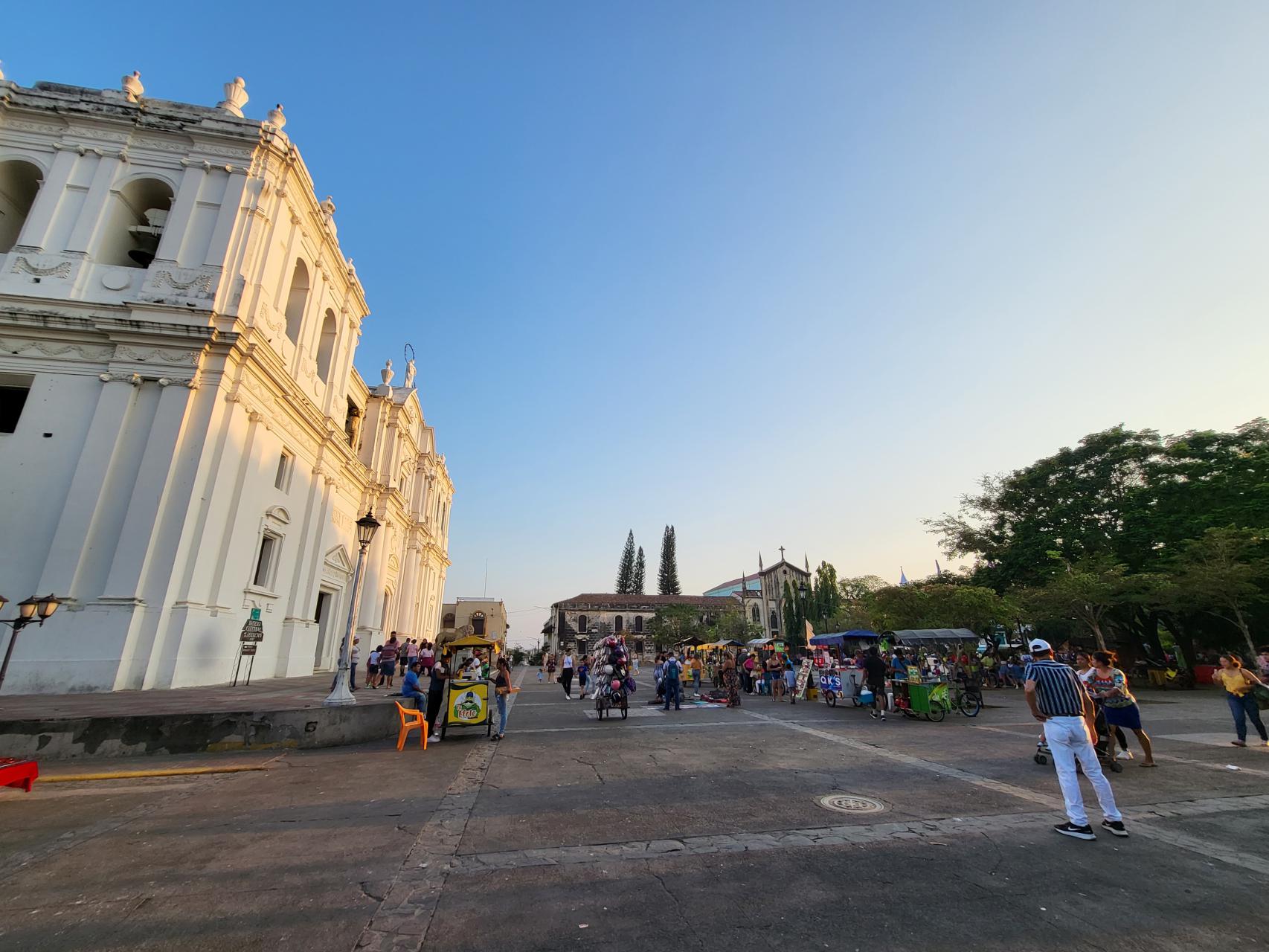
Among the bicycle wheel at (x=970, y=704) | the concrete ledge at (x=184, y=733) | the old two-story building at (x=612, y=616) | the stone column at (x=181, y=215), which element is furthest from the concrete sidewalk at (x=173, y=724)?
the old two-story building at (x=612, y=616)

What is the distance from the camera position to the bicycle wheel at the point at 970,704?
50.8ft

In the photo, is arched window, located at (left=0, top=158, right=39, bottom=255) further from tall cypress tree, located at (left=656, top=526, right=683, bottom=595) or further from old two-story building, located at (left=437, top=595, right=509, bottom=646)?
tall cypress tree, located at (left=656, top=526, right=683, bottom=595)

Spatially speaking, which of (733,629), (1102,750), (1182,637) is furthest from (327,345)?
(733,629)

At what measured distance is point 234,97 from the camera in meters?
19.3

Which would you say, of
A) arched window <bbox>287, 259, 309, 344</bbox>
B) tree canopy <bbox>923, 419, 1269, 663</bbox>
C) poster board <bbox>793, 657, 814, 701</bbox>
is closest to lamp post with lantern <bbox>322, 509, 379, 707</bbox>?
arched window <bbox>287, 259, 309, 344</bbox>

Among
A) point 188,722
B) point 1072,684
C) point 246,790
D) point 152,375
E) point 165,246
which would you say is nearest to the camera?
point 1072,684

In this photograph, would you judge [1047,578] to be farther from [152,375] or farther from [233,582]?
[152,375]

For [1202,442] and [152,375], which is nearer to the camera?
[152,375]

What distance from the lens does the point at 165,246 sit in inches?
661

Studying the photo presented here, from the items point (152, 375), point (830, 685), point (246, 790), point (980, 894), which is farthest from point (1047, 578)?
point (152, 375)

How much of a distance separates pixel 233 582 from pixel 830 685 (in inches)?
740

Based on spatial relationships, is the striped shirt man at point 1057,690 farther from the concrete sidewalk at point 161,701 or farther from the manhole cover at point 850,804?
the concrete sidewalk at point 161,701

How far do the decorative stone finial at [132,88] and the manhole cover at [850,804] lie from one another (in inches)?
1086

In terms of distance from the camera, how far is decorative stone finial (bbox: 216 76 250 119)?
19.0m
